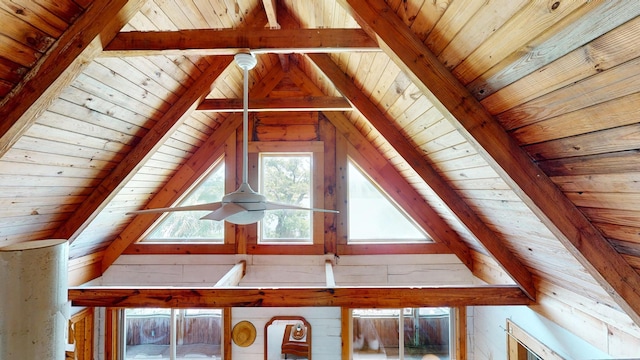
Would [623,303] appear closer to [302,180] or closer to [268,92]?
[302,180]

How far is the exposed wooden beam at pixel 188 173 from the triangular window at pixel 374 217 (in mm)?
1499

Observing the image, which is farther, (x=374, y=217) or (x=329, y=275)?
(x=374, y=217)

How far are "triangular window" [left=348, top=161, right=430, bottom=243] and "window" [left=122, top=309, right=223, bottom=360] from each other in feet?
7.72

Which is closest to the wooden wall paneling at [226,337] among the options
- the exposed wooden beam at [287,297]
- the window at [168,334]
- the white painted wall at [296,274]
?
the white painted wall at [296,274]

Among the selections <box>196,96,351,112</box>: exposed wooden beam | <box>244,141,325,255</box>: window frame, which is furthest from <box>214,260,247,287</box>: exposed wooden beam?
<box>196,96,351,112</box>: exposed wooden beam

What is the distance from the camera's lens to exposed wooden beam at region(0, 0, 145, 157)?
5.51 ft

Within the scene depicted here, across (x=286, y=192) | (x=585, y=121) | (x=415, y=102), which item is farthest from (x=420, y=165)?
(x=286, y=192)

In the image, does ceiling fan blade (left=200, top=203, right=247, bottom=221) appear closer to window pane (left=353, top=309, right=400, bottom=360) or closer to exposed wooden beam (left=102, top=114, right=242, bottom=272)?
exposed wooden beam (left=102, top=114, right=242, bottom=272)

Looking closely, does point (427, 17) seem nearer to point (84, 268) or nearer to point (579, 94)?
point (579, 94)

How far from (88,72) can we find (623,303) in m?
3.40

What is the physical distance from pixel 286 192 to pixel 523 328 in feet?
9.72

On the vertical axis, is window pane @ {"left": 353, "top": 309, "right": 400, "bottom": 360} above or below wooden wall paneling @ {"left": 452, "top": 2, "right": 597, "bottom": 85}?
below

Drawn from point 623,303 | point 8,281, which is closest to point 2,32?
point 8,281

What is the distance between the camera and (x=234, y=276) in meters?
3.46
